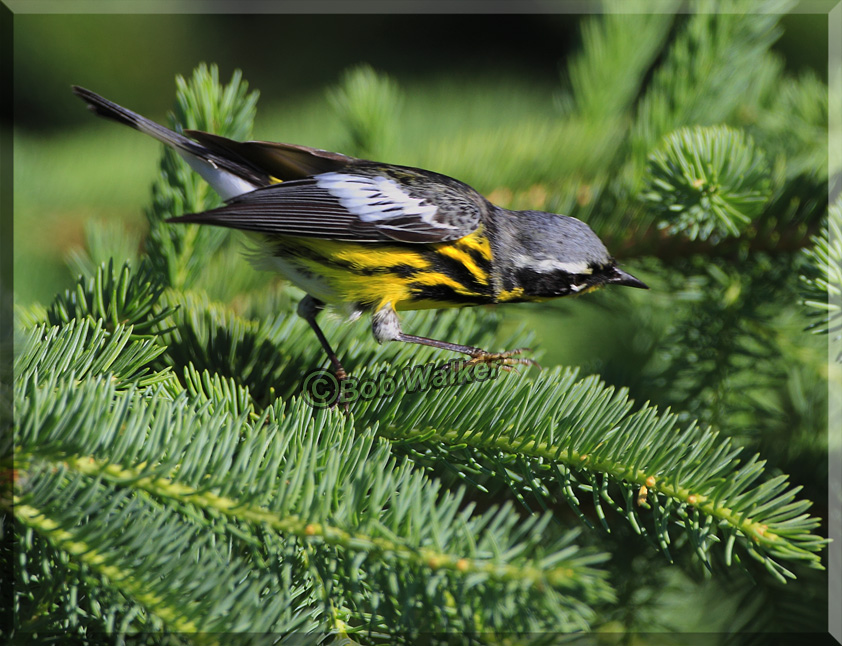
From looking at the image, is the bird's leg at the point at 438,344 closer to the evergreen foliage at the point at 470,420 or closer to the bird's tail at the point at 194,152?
the evergreen foliage at the point at 470,420

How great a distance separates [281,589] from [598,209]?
1.33 meters

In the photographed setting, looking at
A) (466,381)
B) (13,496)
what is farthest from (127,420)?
(466,381)

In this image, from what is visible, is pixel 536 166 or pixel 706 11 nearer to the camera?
pixel 706 11

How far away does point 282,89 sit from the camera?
3.82 m

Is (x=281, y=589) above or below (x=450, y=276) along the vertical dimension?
below

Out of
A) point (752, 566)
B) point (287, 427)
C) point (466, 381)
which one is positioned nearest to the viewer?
point (287, 427)

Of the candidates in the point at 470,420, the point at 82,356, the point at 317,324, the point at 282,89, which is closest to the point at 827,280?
the point at 470,420

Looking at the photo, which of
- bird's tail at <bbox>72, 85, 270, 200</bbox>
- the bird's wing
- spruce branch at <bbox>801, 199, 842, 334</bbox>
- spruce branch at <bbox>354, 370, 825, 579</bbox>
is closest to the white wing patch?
the bird's wing

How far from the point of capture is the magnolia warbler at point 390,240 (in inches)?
63.3

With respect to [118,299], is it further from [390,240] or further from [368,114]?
[368,114]

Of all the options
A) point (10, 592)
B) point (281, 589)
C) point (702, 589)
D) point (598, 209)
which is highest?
point (598, 209)

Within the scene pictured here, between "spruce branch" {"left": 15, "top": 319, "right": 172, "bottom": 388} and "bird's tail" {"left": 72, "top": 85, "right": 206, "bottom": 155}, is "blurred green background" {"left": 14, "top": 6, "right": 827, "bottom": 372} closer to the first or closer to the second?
"bird's tail" {"left": 72, "top": 85, "right": 206, "bottom": 155}

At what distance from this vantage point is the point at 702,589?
1569 millimetres

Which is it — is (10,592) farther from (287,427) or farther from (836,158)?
(836,158)
